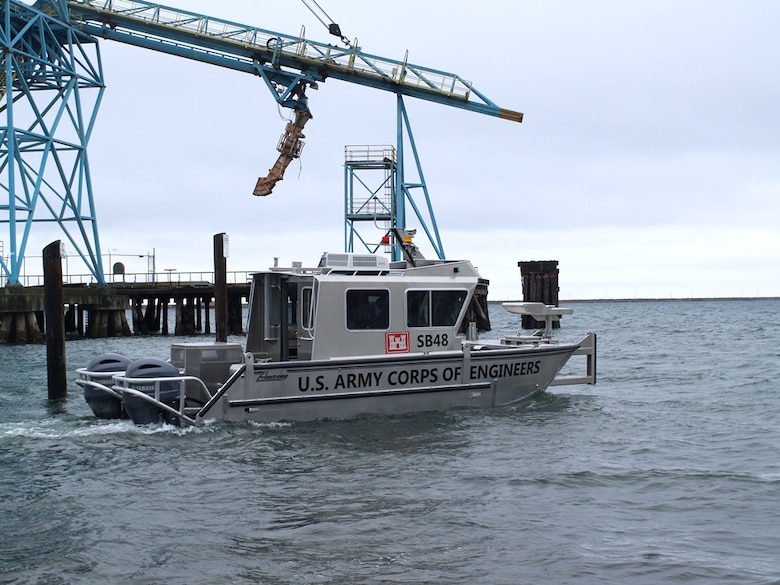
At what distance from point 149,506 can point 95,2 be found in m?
30.9

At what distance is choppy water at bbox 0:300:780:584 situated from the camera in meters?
7.79

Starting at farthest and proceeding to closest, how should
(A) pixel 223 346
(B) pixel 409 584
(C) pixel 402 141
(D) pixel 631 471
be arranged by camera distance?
(C) pixel 402 141, (A) pixel 223 346, (D) pixel 631 471, (B) pixel 409 584

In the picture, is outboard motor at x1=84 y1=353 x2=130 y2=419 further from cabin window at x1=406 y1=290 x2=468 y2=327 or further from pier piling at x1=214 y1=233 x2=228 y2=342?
pier piling at x1=214 y1=233 x2=228 y2=342

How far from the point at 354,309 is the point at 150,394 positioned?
3549 mm

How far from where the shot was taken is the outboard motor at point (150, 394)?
13.0 metres

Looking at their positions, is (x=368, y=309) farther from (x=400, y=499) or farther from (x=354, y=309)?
(x=400, y=499)

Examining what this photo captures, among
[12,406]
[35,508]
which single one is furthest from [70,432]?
[12,406]

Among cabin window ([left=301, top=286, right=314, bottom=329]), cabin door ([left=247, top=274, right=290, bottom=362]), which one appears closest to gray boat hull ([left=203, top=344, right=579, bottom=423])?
cabin window ([left=301, top=286, right=314, bottom=329])

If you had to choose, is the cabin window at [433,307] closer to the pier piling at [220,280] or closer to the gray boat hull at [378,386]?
the gray boat hull at [378,386]

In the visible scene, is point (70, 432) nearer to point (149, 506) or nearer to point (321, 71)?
point (149, 506)

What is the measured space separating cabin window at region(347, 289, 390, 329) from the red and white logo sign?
0.20 meters

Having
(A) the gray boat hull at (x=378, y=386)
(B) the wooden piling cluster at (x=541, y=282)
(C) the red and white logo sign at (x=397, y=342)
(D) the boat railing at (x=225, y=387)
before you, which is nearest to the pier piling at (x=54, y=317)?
(D) the boat railing at (x=225, y=387)

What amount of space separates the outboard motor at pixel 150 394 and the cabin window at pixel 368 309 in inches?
119

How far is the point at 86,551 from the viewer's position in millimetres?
8109
